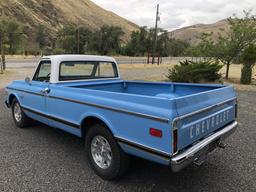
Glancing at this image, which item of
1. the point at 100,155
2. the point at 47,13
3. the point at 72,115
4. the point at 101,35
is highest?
the point at 47,13

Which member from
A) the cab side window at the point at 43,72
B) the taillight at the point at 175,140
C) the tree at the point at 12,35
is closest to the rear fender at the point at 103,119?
the taillight at the point at 175,140

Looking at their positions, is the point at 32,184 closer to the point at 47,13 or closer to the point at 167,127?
the point at 167,127

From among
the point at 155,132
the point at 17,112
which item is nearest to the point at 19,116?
the point at 17,112

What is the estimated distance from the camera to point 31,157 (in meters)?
4.27

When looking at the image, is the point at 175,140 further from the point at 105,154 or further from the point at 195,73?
the point at 195,73

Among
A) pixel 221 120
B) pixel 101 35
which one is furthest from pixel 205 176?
pixel 101 35

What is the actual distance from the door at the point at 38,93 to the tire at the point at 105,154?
1.34 metres

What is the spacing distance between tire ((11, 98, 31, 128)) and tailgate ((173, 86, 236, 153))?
3982 mm

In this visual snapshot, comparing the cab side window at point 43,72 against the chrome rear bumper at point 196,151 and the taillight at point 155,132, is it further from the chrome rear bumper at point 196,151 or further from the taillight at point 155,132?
the chrome rear bumper at point 196,151

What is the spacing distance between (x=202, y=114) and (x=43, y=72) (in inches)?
130

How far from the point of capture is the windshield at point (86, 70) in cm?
490

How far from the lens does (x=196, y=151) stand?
2965 millimetres

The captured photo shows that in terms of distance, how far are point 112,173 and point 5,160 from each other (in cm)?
188

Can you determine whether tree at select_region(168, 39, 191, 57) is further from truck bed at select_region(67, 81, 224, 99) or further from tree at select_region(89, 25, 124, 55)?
truck bed at select_region(67, 81, 224, 99)
